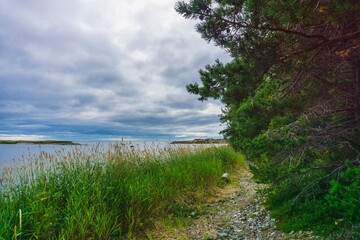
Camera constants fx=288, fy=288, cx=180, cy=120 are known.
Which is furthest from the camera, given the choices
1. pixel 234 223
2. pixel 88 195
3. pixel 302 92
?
pixel 302 92

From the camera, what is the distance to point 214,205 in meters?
7.52

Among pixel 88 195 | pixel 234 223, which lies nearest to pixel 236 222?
pixel 234 223

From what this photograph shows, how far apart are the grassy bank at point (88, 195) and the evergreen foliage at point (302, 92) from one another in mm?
2236

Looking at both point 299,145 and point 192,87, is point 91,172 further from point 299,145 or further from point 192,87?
point 192,87

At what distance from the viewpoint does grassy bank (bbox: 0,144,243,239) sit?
4.23m

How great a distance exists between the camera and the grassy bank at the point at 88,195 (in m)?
4.23

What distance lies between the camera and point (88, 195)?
495 cm

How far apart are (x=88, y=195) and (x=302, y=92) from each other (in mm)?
4981

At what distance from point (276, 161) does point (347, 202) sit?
168 cm

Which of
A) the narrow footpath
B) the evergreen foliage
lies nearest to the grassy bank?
the narrow footpath

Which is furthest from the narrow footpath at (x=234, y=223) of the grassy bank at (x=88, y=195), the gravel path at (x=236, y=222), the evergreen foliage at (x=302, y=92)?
the grassy bank at (x=88, y=195)

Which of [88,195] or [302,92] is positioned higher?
[302,92]

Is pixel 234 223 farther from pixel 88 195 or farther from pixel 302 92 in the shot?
pixel 302 92

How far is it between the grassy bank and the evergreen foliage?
7.34 ft
